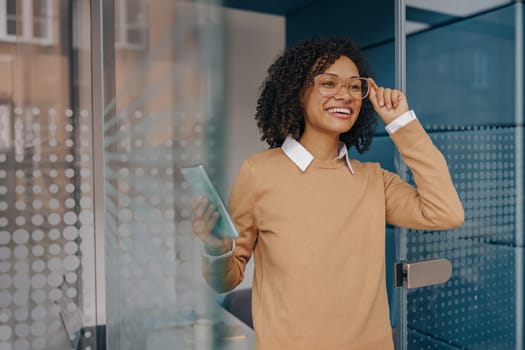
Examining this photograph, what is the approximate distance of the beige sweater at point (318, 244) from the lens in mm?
1312

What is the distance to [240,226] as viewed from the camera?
134 cm

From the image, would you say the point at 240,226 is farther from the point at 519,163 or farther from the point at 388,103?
the point at 519,163

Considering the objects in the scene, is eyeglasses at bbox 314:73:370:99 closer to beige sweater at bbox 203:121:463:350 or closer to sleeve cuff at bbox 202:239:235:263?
beige sweater at bbox 203:121:463:350

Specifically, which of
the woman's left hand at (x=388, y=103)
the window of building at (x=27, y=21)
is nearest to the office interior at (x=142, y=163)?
the window of building at (x=27, y=21)

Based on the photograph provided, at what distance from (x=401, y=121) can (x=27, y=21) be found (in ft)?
3.02

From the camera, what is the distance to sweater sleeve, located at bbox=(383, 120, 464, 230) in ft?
4.47

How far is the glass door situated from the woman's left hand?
0.40 m

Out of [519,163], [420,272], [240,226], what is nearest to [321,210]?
[240,226]

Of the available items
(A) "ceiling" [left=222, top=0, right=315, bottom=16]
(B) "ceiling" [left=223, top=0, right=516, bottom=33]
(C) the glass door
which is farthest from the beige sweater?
(A) "ceiling" [left=222, top=0, right=315, bottom=16]

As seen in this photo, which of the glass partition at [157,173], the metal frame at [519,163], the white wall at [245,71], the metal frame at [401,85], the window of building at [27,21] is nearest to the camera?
the window of building at [27,21]

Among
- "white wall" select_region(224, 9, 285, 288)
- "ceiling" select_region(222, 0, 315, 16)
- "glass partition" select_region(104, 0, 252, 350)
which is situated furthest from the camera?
"ceiling" select_region(222, 0, 315, 16)

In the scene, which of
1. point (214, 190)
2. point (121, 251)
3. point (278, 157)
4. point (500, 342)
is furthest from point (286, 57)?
point (500, 342)

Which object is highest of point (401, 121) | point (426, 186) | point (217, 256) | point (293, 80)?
point (293, 80)

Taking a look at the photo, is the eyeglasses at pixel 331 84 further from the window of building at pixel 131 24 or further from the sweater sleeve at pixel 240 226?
the window of building at pixel 131 24
